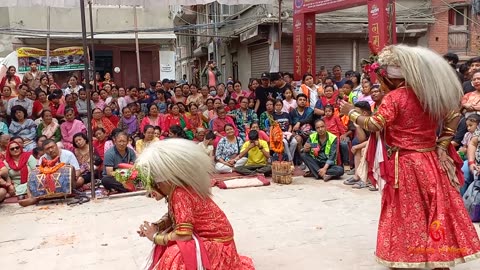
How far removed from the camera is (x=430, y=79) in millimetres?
2959

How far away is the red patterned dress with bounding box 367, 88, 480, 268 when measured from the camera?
2996 millimetres

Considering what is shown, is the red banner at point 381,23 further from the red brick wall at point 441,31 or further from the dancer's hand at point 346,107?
the red brick wall at point 441,31

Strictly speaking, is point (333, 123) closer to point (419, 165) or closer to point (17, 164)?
point (419, 165)

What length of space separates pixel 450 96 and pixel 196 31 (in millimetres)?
20270

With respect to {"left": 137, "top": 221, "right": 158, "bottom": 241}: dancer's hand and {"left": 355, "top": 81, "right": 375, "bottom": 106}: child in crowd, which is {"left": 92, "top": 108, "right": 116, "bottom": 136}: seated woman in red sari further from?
{"left": 137, "top": 221, "right": 158, "bottom": 241}: dancer's hand

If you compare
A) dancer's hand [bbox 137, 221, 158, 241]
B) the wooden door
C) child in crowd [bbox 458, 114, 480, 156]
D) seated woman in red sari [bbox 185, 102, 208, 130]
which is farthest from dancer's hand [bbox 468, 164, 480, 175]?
the wooden door

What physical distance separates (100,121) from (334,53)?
26.3 ft

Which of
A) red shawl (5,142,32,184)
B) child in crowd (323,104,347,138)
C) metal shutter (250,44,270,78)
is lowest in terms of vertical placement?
red shawl (5,142,32,184)

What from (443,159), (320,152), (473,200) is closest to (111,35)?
(320,152)

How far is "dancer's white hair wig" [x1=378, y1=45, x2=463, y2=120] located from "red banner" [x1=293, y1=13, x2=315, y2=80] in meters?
8.36

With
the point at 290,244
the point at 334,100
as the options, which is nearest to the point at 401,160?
the point at 290,244

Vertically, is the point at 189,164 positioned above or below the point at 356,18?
below

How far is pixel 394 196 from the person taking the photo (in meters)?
3.13

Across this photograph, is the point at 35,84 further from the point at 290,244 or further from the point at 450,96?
the point at 450,96
